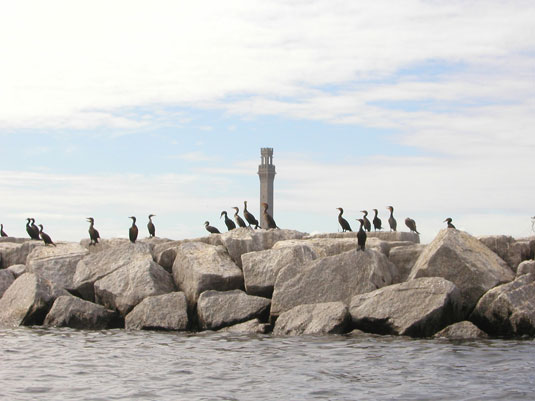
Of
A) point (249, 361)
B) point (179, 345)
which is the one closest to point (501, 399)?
point (249, 361)

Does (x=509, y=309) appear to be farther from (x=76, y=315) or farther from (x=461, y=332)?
(x=76, y=315)

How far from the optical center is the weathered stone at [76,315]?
18094mm

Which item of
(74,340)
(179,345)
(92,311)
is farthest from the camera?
(92,311)

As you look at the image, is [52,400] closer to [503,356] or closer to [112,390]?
[112,390]

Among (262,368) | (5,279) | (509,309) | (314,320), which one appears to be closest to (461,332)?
(509,309)

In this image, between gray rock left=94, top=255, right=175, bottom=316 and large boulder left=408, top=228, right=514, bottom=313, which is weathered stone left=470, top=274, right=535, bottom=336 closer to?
large boulder left=408, top=228, right=514, bottom=313

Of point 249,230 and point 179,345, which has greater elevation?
point 249,230

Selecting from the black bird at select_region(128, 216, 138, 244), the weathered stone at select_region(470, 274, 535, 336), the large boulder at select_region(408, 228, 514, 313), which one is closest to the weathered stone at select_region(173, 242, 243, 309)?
the black bird at select_region(128, 216, 138, 244)

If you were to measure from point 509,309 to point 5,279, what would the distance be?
13237 mm

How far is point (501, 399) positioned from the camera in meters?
→ 10.6

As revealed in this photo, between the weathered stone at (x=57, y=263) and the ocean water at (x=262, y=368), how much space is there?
3.44 m

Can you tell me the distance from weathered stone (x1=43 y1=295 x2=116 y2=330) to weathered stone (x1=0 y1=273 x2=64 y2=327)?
1.53 ft

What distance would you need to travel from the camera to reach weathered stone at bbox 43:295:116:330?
18.1m

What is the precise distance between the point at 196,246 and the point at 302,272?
3.25 meters
